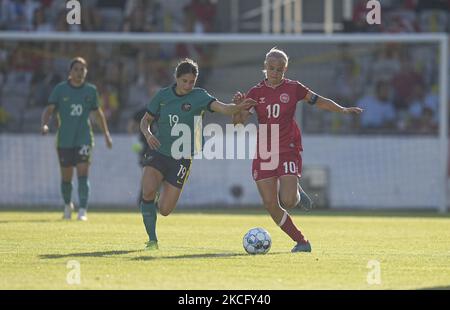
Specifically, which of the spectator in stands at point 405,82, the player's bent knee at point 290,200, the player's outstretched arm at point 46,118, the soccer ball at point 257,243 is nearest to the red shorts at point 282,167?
the player's bent knee at point 290,200

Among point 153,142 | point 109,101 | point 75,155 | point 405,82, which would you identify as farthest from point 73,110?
point 405,82

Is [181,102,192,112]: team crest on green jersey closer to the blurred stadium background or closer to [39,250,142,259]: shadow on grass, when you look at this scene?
[39,250,142,259]: shadow on grass

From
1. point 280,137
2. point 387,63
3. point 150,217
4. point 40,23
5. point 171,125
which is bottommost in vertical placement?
point 150,217

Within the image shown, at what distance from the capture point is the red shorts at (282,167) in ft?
43.0

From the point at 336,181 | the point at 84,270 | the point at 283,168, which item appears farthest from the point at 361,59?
the point at 84,270

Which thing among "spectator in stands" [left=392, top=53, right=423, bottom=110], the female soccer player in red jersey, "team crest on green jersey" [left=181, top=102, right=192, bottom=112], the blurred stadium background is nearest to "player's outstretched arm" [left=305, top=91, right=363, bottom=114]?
the female soccer player in red jersey

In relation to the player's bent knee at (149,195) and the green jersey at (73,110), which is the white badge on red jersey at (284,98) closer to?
the player's bent knee at (149,195)

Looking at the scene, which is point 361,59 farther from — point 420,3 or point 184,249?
point 184,249

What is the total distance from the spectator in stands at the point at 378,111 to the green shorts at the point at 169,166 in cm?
1259

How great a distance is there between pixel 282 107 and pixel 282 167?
735 millimetres

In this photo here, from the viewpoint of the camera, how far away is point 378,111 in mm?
26047

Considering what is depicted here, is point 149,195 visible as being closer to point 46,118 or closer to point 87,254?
point 87,254

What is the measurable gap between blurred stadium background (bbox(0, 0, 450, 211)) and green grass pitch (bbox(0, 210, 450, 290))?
205 inches

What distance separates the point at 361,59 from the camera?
26297 mm
